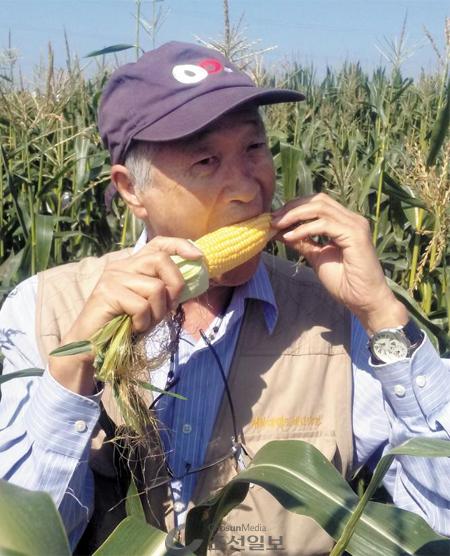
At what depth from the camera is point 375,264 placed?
167 centimetres

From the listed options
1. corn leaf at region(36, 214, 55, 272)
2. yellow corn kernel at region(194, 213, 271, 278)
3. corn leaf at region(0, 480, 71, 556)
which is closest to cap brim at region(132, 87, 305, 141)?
yellow corn kernel at region(194, 213, 271, 278)

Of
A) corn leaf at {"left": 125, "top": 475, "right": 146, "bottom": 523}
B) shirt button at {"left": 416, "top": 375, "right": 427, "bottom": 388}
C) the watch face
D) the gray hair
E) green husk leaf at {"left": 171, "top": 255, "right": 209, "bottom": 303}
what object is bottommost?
corn leaf at {"left": 125, "top": 475, "right": 146, "bottom": 523}

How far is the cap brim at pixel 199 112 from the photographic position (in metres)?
1.65

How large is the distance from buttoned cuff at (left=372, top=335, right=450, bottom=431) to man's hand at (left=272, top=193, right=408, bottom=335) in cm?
8

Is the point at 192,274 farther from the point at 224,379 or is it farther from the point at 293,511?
the point at 293,511

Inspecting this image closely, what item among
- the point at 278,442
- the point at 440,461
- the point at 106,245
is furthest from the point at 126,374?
the point at 106,245

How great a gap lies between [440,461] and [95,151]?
9.73 feet

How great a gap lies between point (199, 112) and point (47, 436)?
67 centimetres

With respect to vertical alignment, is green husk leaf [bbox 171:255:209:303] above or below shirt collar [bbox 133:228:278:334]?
above

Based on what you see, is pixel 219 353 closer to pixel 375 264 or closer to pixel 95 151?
pixel 375 264

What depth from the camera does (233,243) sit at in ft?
5.27

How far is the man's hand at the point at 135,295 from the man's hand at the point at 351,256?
35 centimetres

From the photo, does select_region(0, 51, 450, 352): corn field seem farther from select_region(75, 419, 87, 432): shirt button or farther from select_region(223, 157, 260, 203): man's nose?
select_region(75, 419, 87, 432): shirt button

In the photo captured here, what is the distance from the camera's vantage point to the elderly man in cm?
162
